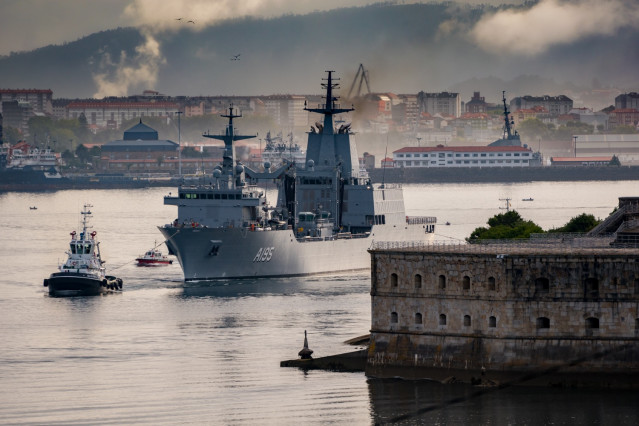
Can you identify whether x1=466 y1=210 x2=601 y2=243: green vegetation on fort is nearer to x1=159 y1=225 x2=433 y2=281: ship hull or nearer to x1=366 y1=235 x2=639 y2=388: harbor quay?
x1=159 y1=225 x2=433 y2=281: ship hull

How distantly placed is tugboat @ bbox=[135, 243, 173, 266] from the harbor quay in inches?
1480

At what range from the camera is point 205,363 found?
41.9m

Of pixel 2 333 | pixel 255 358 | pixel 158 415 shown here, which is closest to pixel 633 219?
pixel 255 358

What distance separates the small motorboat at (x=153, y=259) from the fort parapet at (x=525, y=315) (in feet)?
123

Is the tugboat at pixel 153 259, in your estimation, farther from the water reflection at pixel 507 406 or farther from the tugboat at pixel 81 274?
the water reflection at pixel 507 406

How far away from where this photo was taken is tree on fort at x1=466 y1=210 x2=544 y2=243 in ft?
192

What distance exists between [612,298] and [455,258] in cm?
338

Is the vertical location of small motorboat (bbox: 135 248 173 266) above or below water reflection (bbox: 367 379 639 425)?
above

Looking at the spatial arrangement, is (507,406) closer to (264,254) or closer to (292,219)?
(264,254)

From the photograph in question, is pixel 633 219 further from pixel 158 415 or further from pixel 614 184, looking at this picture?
pixel 614 184

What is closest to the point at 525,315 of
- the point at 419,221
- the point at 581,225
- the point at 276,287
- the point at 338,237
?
the point at 581,225

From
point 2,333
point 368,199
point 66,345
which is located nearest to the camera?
point 66,345

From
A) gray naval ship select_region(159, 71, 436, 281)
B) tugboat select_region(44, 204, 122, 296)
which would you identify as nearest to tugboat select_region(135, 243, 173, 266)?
gray naval ship select_region(159, 71, 436, 281)

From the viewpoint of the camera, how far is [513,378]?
115 ft
